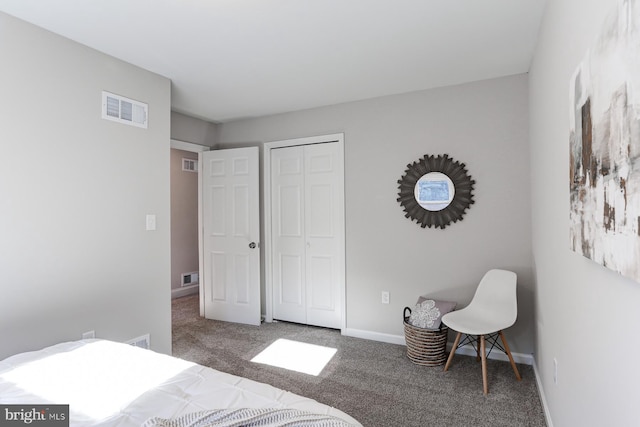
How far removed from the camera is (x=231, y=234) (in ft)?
13.8

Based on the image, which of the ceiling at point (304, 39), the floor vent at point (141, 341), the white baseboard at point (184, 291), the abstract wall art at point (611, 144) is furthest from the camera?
the white baseboard at point (184, 291)

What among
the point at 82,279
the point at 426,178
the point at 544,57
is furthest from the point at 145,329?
the point at 544,57

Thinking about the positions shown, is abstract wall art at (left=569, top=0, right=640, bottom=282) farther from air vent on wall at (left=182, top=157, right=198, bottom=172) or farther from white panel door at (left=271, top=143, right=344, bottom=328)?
air vent on wall at (left=182, top=157, right=198, bottom=172)

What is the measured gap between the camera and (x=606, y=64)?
90cm

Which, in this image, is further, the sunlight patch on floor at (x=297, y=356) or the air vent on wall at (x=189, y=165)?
the air vent on wall at (x=189, y=165)

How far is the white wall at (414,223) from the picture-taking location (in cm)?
292

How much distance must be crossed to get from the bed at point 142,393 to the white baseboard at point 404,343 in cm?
224

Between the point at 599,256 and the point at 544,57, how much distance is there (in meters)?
1.59

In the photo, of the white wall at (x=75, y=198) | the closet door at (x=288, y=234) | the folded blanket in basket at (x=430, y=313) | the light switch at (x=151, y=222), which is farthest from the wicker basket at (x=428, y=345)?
the light switch at (x=151, y=222)

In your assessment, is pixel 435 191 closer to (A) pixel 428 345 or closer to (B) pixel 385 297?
(B) pixel 385 297

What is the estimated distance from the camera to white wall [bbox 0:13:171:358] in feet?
6.59

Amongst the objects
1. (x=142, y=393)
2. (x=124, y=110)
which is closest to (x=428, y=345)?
(x=142, y=393)

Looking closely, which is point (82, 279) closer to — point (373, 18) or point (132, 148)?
point (132, 148)

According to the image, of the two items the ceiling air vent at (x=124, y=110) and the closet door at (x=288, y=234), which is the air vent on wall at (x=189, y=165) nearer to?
the closet door at (x=288, y=234)
